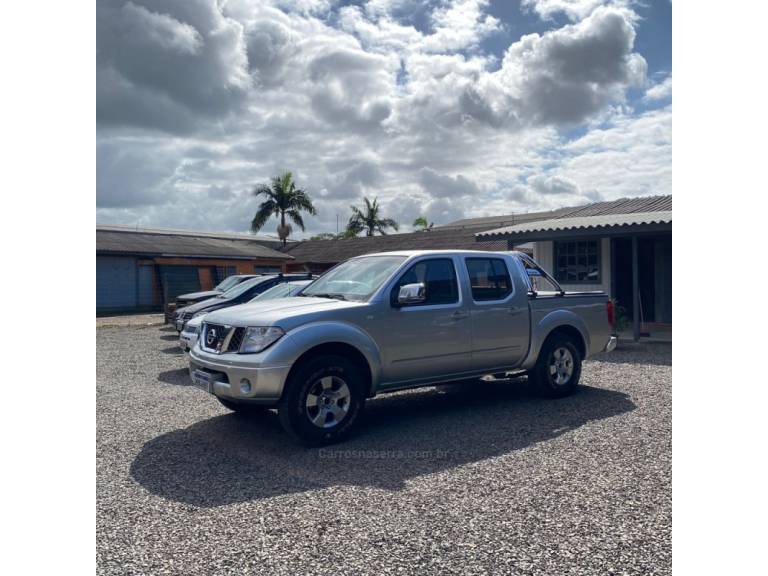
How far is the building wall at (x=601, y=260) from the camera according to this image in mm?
15859

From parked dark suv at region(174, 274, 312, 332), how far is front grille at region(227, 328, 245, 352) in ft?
20.4

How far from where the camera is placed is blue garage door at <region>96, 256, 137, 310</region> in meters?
28.7

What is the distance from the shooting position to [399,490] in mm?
4680

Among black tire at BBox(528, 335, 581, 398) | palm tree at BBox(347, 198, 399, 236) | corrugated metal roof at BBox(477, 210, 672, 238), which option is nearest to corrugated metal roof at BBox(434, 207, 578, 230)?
palm tree at BBox(347, 198, 399, 236)

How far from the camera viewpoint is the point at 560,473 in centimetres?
502

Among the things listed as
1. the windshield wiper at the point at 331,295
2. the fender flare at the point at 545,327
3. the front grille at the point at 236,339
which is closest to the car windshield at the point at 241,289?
the windshield wiper at the point at 331,295

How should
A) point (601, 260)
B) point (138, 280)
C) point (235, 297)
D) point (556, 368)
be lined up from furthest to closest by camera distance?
1. point (138, 280)
2. point (601, 260)
3. point (235, 297)
4. point (556, 368)

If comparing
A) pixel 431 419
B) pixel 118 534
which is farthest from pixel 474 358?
pixel 118 534

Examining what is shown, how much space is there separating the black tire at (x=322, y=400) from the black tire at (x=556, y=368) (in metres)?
2.76

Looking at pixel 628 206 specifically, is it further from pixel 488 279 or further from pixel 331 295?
pixel 331 295

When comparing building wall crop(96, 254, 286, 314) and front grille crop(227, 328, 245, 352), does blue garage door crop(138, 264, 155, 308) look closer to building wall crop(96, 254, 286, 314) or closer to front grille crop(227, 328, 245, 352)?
building wall crop(96, 254, 286, 314)

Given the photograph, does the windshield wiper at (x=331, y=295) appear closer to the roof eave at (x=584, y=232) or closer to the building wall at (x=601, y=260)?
the roof eave at (x=584, y=232)

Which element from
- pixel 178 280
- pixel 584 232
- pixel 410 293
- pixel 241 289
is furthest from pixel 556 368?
pixel 178 280

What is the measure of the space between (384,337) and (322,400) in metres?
0.90
